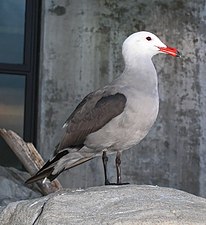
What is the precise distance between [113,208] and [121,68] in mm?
3741

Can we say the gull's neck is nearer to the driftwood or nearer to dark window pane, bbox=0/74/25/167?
the driftwood

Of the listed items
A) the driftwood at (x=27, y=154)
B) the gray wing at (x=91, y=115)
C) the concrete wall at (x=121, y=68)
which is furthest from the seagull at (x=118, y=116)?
the concrete wall at (x=121, y=68)

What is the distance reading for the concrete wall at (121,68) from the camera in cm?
584

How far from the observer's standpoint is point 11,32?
603 centimetres

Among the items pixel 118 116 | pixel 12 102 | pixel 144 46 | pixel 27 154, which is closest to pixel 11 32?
pixel 12 102

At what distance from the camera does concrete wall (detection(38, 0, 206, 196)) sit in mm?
5836

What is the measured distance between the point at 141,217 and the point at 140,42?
5.81 ft

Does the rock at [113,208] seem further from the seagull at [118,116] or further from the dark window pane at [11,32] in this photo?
the dark window pane at [11,32]

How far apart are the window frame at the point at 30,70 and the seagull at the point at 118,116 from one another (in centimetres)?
212

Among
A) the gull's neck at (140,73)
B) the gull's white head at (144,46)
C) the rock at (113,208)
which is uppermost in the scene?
the gull's white head at (144,46)

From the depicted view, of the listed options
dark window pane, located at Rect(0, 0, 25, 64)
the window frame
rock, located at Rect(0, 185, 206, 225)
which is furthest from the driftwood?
rock, located at Rect(0, 185, 206, 225)

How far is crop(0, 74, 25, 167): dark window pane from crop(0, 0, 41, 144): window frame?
0.04m

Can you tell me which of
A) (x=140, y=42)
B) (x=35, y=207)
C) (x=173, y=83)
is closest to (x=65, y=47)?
(x=173, y=83)

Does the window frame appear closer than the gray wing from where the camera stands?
No
